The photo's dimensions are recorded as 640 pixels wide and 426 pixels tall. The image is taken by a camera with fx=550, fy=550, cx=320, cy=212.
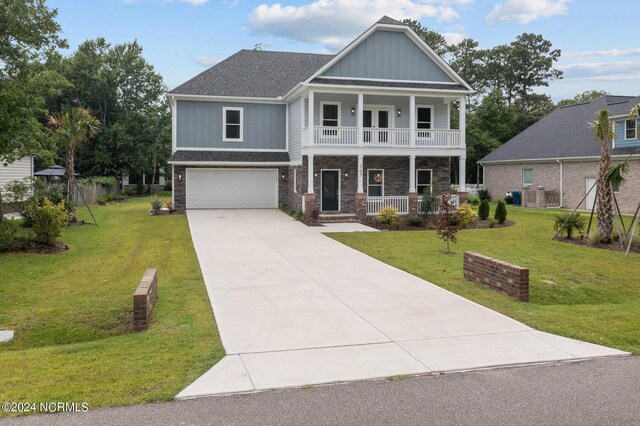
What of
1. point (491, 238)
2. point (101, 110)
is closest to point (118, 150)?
point (101, 110)

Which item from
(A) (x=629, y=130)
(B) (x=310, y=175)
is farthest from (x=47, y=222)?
(A) (x=629, y=130)

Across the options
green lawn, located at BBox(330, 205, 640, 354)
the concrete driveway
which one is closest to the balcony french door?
green lawn, located at BBox(330, 205, 640, 354)

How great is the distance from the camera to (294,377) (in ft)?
18.6

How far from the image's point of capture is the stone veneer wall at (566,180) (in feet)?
86.3

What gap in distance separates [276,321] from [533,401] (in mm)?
3884

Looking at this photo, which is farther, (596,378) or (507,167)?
(507,167)

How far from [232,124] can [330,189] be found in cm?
615

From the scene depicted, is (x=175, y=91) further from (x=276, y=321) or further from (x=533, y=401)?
(x=533, y=401)

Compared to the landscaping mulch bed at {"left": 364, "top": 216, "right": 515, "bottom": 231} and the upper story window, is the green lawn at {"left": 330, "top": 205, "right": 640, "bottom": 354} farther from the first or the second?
the upper story window

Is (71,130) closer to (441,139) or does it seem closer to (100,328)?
(441,139)

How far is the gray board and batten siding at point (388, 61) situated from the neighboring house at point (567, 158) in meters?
8.93

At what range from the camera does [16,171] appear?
29703 mm

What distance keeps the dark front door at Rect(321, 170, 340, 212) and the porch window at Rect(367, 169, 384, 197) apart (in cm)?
151

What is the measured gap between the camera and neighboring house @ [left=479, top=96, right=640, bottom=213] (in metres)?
26.8
